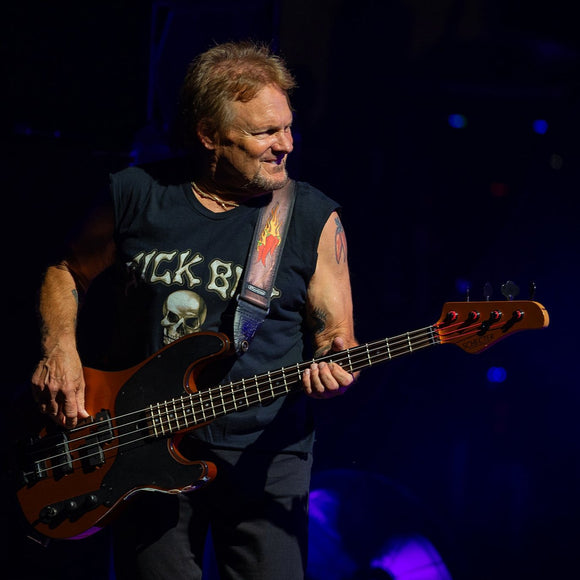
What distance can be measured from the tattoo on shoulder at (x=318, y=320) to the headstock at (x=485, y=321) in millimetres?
431

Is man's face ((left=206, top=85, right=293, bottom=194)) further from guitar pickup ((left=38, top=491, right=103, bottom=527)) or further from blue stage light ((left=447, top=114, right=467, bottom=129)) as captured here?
guitar pickup ((left=38, top=491, right=103, bottom=527))

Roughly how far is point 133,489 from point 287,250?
103 centimetres

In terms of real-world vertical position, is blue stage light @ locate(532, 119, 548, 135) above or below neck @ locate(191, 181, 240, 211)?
above

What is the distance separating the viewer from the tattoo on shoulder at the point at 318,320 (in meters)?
2.71

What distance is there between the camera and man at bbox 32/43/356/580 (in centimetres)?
255

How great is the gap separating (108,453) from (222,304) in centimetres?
67

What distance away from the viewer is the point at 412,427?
357cm

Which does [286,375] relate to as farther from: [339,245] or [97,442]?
[97,442]

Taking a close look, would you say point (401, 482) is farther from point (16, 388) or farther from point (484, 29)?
point (484, 29)

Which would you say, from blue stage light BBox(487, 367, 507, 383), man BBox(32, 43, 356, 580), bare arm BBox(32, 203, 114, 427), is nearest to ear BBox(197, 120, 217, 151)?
man BBox(32, 43, 356, 580)

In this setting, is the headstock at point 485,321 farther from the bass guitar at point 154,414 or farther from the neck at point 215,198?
the neck at point 215,198

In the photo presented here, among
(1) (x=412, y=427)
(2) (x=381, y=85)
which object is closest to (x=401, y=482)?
(1) (x=412, y=427)

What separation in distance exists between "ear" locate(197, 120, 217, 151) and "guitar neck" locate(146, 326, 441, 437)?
0.97 metres

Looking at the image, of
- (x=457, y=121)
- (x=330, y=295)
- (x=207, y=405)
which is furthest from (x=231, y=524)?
(x=457, y=121)
